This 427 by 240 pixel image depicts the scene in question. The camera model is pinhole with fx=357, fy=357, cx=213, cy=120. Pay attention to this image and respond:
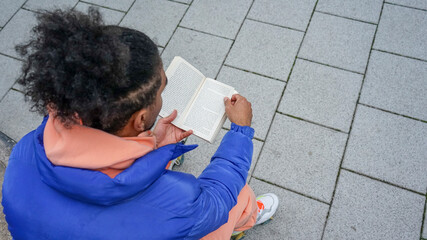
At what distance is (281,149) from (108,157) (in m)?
1.65

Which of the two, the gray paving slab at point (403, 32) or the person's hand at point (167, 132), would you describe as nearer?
the person's hand at point (167, 132)

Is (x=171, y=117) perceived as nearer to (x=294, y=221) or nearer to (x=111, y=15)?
(x=294, y=221)

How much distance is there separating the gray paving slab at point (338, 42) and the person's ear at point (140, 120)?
2032 mm

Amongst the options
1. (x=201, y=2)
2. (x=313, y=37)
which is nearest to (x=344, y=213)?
(x=313, y=37)

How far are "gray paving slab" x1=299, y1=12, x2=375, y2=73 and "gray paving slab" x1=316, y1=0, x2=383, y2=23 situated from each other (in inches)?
2.6

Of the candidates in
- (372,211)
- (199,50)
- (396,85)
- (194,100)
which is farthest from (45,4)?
(372,211)

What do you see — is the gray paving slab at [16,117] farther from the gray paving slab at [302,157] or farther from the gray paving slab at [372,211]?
the gray paving slab at [372,211]

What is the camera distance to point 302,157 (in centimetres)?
251

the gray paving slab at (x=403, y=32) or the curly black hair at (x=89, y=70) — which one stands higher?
the curly black hair at (x=89, y=70)

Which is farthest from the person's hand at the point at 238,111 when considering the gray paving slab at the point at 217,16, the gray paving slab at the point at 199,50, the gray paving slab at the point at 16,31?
the gray paving slab at the point at 16,31

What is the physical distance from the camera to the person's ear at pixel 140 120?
1.20 metres

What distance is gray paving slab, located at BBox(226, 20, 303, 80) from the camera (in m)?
2.93

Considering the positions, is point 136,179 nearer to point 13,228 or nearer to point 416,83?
point 13,228

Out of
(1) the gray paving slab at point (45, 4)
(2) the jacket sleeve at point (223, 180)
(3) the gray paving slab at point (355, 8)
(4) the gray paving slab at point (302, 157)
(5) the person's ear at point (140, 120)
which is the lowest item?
(4) the gray paving slab at point (302, 157)
